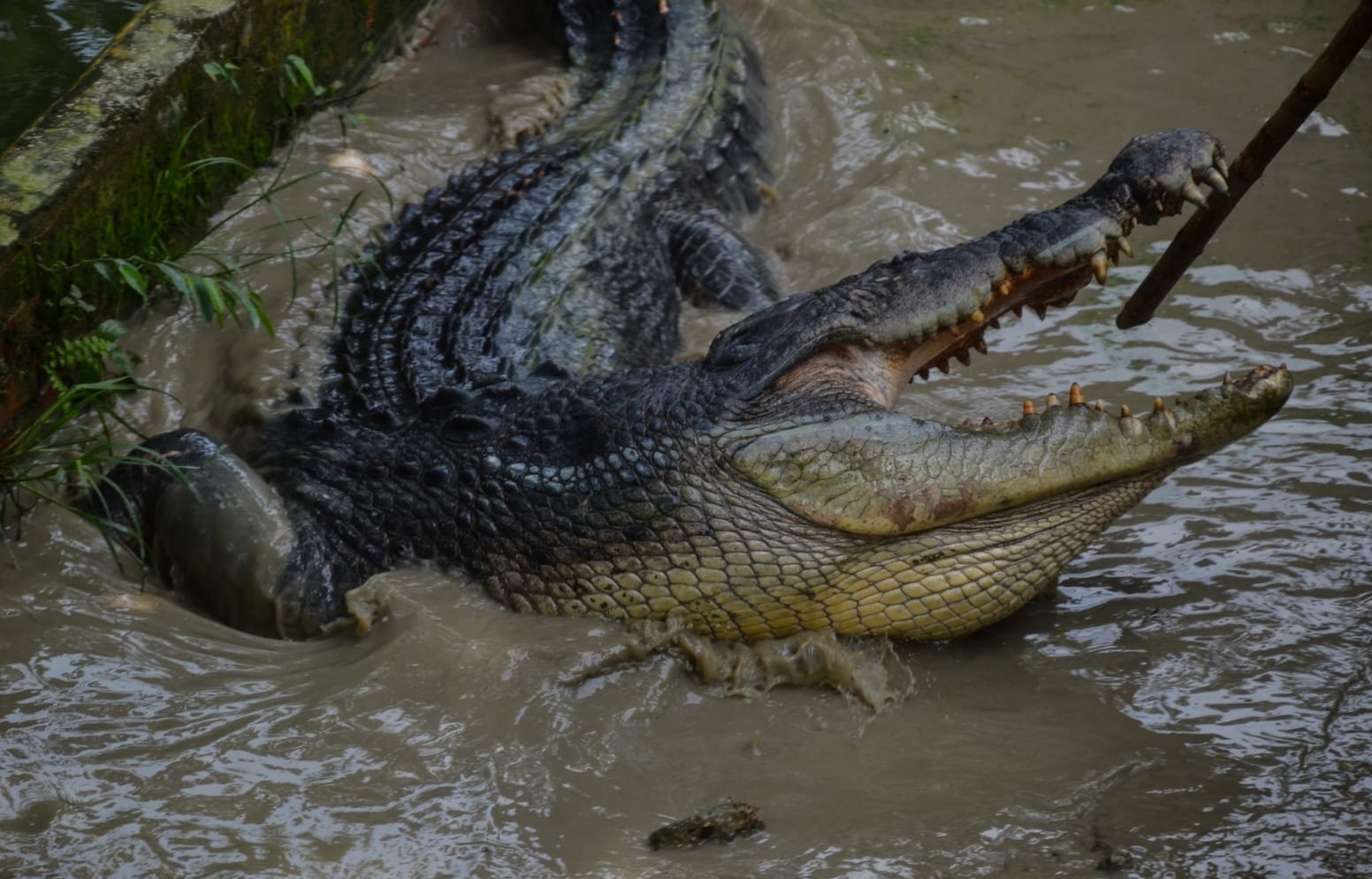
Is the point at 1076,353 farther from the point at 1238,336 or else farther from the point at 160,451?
the point at 160,451

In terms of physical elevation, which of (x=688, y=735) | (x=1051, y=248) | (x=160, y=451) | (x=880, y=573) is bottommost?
(x=688, y=735)

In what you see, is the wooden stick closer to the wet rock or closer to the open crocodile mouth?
the open crocodile mouth

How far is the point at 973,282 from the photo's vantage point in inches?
130

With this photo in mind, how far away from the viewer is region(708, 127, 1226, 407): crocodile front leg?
3.26 m

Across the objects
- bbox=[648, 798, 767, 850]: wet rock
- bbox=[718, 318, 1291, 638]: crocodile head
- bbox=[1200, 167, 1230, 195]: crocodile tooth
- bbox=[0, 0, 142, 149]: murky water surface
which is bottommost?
bbox=[648, 798, 767, 850]: wet rock

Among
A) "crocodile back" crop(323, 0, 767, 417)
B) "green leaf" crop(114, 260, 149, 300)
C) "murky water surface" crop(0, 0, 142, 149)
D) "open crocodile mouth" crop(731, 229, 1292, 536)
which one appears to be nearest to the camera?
"open crocodile mouth" crop(731, 229, 1292, 536)

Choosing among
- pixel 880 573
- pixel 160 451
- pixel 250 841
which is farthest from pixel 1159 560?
pixel 160 451

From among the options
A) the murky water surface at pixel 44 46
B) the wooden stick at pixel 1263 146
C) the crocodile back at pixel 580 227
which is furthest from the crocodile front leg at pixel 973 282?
the murky water surface at pixel 44 46

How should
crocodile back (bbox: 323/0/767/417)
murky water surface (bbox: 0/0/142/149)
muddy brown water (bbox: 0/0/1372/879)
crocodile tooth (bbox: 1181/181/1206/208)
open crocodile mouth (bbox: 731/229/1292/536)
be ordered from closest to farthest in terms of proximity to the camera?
muddy brown water (bbox: 0/0/1372/879) < open crocodile mouth (bbox: 731/229/1292/536) < crocodile tooth (bbox: 1181/181/1206/208) < crocodile back (bbox: 323/0/767/417) < murky water surface (bbox: 0/0/142/149)

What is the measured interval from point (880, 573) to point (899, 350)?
594mm

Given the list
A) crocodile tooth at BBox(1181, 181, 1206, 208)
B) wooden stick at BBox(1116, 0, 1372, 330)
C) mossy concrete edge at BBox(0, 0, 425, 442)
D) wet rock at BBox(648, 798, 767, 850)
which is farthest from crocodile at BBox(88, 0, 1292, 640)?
wet rock at BBox(648, 798, 767, 850)

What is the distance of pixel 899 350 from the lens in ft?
11.2

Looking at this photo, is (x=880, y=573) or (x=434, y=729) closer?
(x=434, y=729)

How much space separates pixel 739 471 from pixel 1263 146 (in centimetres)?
157
